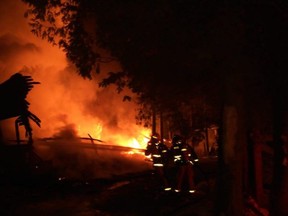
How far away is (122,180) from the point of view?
49.5ft

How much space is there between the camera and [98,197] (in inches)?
474

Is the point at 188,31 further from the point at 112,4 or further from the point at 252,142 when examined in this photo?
the point at 252,142

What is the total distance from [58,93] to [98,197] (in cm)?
1343

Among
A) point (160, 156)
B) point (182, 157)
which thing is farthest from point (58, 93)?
point (182, 157)

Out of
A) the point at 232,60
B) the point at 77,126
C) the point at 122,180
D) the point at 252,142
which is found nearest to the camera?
the point at 232,60

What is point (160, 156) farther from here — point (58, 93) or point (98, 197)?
point (58, 93)

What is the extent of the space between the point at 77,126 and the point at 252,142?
1546 cm

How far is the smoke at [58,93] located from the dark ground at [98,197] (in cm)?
841

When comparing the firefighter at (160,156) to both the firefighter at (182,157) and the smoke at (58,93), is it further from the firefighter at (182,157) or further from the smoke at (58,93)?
the smoke at (58,93)

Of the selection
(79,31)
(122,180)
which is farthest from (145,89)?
(122,180)

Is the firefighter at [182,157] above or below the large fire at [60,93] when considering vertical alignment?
below

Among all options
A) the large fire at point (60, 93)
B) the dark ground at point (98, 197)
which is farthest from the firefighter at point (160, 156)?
the large fire at point (60, 93)

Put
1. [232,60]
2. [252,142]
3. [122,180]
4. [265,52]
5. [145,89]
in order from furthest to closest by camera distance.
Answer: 1. [122,180]
2. [145,89]
3. [252,142]
4. [265,52]
5. [232,60]

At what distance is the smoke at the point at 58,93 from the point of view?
76.8 ft
